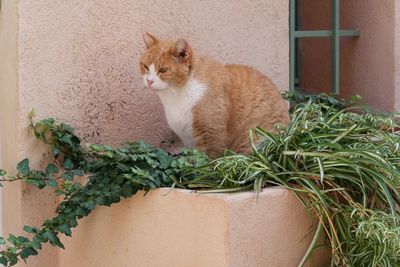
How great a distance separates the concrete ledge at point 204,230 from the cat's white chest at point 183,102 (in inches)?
24.3

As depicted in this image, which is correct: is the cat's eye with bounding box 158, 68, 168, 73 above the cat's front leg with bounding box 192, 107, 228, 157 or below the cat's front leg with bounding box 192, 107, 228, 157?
above

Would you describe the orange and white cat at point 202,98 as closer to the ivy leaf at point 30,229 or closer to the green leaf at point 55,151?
the green leaf at point 55,151

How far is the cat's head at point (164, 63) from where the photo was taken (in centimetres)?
416

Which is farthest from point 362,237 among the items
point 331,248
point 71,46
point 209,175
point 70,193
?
point 71,46

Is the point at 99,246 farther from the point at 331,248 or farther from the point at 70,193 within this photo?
the point at 331,248

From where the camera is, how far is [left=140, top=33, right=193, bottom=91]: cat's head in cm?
416

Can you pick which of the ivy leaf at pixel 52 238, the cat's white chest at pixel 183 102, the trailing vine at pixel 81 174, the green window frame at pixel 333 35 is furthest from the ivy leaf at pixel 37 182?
the green window frame at pixel 333 35

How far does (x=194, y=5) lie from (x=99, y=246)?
140cm

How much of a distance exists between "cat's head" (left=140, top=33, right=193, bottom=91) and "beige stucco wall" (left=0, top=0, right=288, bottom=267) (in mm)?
164

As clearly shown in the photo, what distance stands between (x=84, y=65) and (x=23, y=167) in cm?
62

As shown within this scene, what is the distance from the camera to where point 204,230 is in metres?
3.45

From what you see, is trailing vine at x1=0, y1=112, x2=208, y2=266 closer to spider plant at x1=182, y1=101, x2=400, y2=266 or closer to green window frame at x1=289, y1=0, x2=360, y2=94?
spider plant at x1=182, y1=101, x2=400, y2=266

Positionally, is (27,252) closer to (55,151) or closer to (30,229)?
(30,229)

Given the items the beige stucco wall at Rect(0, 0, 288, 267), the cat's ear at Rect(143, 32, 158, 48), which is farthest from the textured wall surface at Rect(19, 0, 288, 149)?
the cat's ear at Rect(143, 32, 158, 48)
